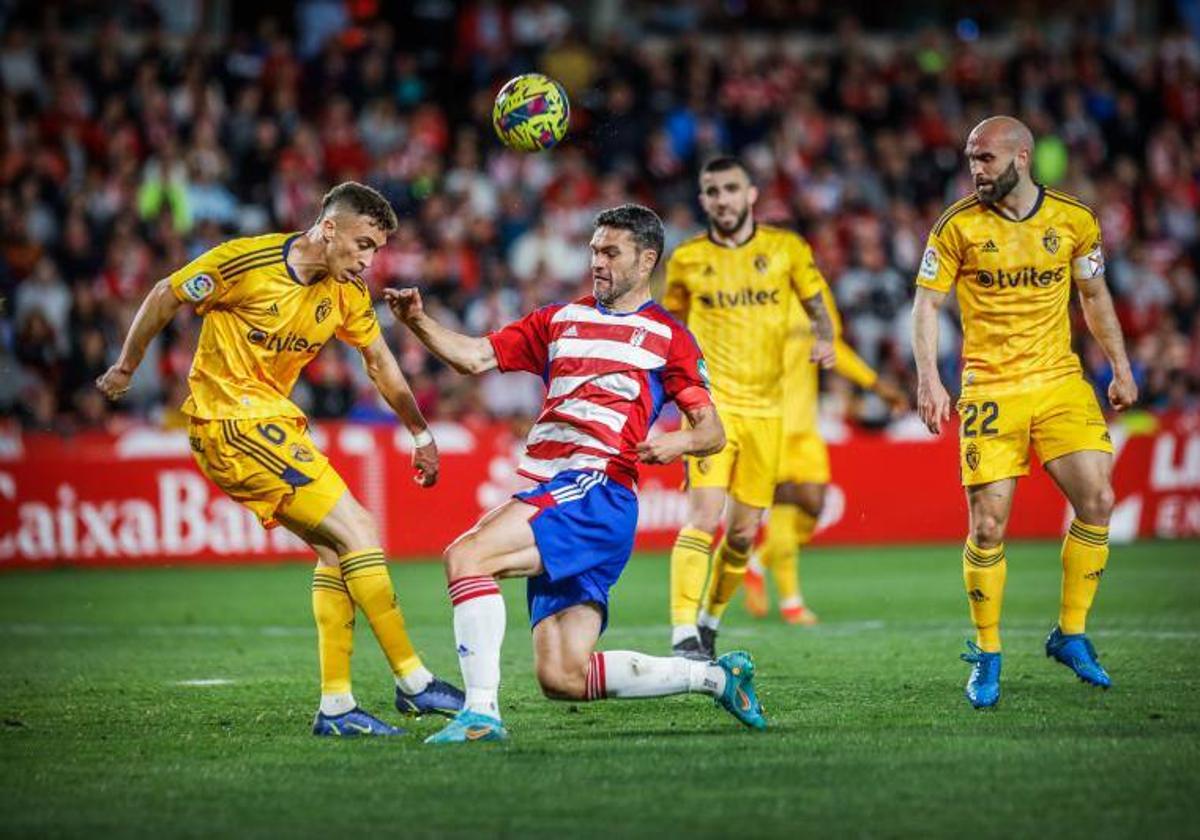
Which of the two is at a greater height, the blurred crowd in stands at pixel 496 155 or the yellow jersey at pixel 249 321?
the blurred crowd in stands at pixel 496 155

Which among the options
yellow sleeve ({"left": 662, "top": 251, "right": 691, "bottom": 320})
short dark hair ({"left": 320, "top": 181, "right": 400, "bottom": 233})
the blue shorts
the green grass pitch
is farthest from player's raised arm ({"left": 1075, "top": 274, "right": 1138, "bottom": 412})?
short dark hair ({"left": 320, "top": 181, "right": 400, "bottom": 233})

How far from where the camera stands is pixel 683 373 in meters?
7.75

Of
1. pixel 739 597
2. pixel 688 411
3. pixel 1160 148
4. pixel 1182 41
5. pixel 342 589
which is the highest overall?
pixel 1182 41

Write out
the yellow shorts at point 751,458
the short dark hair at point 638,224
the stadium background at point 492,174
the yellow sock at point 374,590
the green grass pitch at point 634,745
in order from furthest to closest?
the stadium background at point 492,174 < the yellow shorts at point 751,458 < the yellow sock at point 374,590 < the short dark hair at point 638,224 < the green grass pitch at point 634,745

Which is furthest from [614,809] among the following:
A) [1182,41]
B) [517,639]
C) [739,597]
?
[1182,41]

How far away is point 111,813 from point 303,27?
1933cm

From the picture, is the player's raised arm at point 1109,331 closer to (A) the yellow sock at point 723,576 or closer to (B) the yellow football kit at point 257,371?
(A) the yellow sock at point 723,576

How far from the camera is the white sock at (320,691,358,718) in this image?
7.79 m

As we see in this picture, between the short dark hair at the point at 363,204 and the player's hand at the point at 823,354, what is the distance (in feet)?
11.3

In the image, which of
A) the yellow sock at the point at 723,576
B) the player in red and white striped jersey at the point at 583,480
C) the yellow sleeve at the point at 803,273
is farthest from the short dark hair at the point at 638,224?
the yellow sock at the point at 723,576

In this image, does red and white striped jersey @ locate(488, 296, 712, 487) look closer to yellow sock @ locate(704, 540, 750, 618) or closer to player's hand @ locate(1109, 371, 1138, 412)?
player's hand @ locate(1109, 371, 1138, 412)

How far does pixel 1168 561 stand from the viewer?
54.7ft

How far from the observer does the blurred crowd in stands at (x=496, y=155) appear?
1923cm

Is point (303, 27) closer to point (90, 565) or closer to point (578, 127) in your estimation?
point (578, 127)
